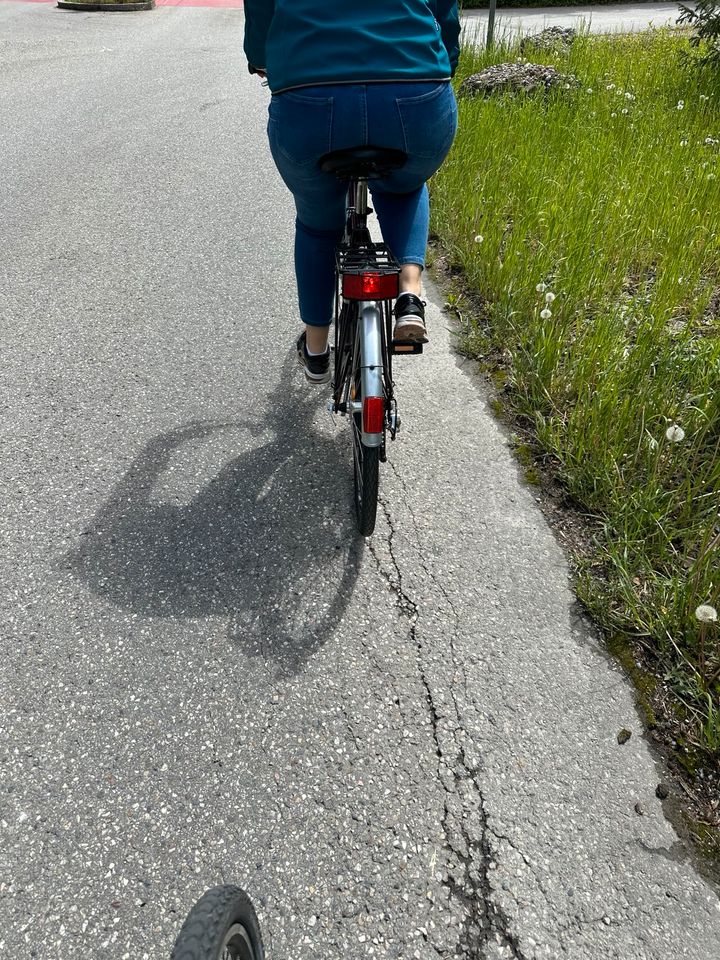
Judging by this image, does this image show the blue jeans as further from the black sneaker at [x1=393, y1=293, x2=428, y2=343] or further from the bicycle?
the black sneaker at [x1=393, y1=293, x2=428, y2=343]

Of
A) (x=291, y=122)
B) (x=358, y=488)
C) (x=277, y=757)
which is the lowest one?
(x=277, y=757)

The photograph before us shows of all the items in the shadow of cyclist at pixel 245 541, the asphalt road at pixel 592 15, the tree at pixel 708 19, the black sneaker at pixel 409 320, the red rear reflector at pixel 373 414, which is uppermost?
the tree at pixel 708 19

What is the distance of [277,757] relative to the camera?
1.78 m

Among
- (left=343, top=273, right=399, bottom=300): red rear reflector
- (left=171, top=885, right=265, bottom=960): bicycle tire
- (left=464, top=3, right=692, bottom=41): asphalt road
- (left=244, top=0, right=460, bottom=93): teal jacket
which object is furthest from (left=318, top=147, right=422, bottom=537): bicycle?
(left=464, top=3, right=692, bottom=41): asphalt road

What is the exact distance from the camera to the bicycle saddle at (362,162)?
76.0 inches

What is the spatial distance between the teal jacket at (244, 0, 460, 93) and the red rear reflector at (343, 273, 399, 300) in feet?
1.66

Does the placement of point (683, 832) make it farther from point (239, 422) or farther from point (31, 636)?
point (239, 422)

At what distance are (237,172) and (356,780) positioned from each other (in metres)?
5.58

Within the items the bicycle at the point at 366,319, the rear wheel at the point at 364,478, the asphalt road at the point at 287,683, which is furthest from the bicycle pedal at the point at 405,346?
the asphalt road at the point at 287,683

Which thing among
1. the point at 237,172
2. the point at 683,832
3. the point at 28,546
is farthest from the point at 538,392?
the point at 237,172

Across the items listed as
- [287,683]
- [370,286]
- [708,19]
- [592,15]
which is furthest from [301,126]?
[592,15]

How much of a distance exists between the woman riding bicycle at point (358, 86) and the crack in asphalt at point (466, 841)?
3.76 feet

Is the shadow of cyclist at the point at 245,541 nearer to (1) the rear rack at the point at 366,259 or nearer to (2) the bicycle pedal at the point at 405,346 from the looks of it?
(2) the bicycle pedal at the point at 405,346

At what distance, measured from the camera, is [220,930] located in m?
1.02
